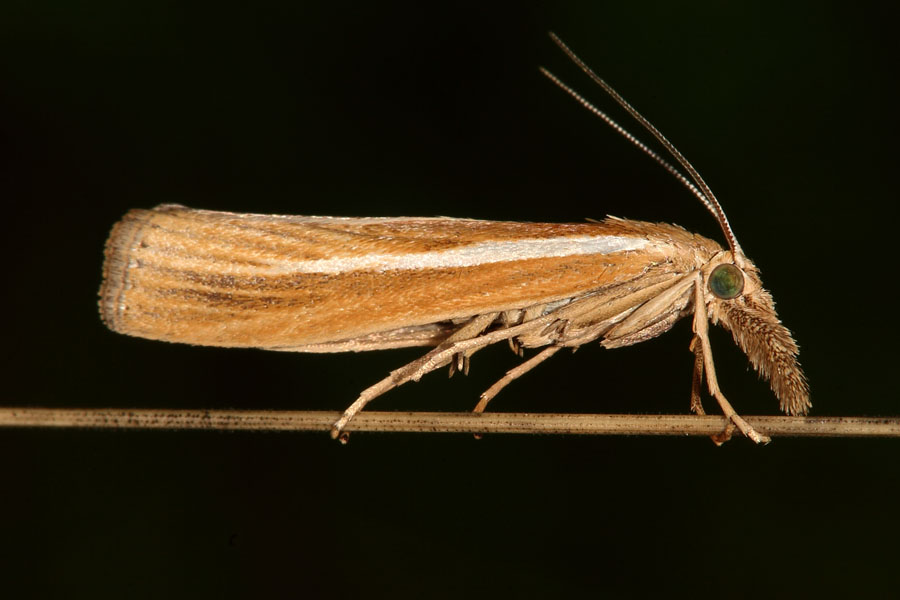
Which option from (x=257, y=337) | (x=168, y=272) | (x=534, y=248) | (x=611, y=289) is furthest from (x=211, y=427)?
(x=611, y=289)

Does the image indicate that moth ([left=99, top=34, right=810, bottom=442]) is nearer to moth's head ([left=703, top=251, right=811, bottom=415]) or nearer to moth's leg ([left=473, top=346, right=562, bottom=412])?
moth's head ([left=703, top=251, right=811, bottom=415])

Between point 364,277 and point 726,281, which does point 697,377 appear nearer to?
point 726,281

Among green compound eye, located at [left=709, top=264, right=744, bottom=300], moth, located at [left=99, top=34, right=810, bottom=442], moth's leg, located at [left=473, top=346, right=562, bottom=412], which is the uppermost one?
moth, located at [left=99, top=34, right=810, bottom=442]

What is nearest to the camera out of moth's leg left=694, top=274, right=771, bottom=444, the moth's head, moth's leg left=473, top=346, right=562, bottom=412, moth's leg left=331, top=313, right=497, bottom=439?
moth's leg left=331, top=313, right=497, bottom=439

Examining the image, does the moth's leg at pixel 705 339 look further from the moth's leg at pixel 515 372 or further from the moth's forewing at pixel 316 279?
the moth's leg at pixel 515 372

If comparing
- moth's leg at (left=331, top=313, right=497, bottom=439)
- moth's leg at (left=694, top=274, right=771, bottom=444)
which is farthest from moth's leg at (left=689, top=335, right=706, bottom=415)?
moth's leg at (left=331, top=313, right=497, bottom=439)

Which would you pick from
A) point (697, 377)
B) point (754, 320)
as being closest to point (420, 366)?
point (697, 377)

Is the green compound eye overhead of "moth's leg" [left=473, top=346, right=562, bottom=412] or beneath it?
overhead
